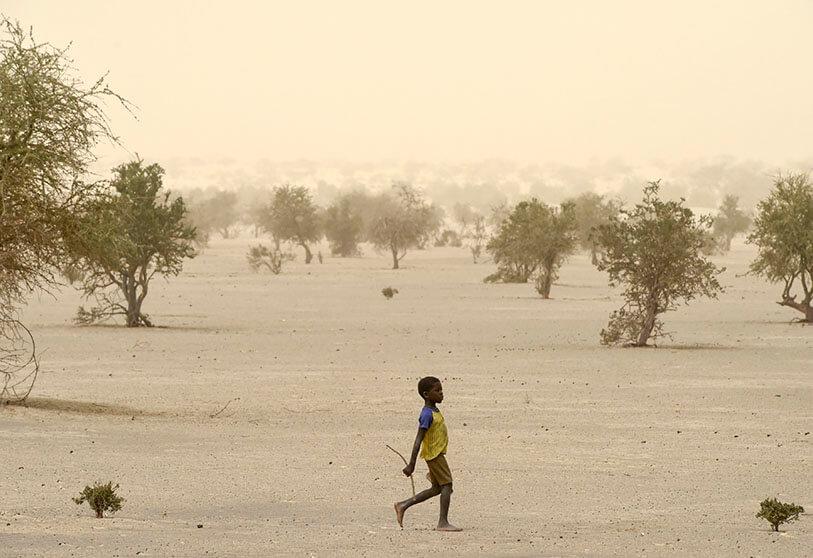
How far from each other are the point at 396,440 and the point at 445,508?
7.03 metres

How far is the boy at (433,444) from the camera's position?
11836mm

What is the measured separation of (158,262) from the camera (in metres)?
39.6

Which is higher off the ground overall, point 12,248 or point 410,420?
point 12,248

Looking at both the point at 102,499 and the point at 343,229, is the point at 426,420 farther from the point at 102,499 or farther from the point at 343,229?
the point at 343,229

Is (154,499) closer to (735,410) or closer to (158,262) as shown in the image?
(735,410)

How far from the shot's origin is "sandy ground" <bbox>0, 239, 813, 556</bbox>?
12320 millimetres

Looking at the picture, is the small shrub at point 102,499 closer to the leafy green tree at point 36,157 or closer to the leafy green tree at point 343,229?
the leafy green tree at point 36,157

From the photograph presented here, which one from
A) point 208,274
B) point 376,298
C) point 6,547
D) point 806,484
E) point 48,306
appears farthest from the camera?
point 208,274

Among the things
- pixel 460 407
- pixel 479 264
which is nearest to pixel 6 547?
pixel 460 407

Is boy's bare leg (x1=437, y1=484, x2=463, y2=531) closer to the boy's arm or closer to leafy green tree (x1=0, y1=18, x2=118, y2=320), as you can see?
the boy's arm

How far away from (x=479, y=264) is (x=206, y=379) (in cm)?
7255

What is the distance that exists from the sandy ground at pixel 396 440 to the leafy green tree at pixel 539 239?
17970 millimetres

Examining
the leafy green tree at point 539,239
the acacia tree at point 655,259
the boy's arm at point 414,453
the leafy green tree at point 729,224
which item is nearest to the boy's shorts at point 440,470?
the boy's arm at point 414,453

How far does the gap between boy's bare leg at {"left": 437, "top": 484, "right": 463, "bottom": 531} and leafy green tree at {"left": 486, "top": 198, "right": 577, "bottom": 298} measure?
47.4 meters
